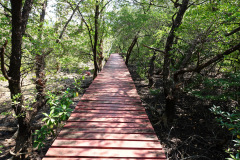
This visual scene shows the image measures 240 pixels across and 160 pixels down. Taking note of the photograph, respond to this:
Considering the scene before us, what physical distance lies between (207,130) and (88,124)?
4.86m

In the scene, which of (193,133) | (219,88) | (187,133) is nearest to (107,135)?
(187,133)

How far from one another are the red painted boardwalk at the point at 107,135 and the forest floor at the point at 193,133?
1.45 m

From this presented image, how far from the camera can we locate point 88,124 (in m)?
2.70

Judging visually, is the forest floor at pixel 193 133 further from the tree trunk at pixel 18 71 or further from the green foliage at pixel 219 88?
the tree trunk at pixel 18 71

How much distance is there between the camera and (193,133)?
518 cm

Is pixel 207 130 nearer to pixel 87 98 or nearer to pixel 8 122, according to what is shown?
pixel 87 98

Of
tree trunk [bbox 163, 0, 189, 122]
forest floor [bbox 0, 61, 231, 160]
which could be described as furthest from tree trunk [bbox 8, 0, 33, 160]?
tree trunk [bbox 163, 0, 189, 122]

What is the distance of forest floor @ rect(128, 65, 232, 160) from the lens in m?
4.14

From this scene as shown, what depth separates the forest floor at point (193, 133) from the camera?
13.6 ft

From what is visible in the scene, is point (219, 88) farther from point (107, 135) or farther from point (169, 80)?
point (107, 135)

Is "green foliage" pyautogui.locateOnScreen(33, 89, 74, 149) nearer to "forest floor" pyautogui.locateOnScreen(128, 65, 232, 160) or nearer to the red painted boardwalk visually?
the red painted boardwalk

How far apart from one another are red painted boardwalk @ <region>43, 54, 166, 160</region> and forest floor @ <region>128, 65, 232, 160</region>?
1.45m

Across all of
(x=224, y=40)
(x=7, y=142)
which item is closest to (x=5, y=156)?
(x=7, y=142)

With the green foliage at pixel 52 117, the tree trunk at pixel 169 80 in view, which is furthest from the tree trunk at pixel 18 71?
the tree trunk at pixel 169 80
